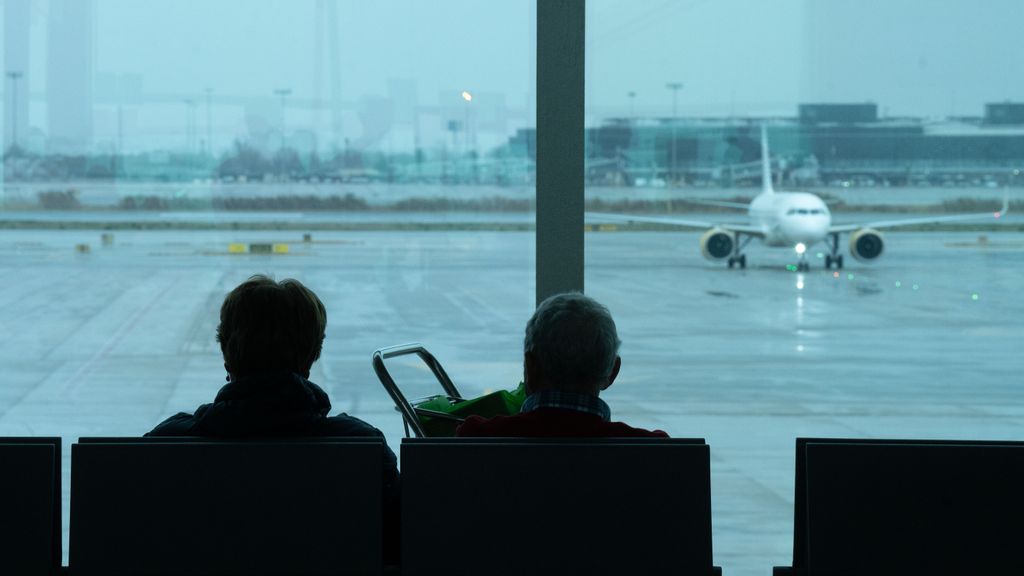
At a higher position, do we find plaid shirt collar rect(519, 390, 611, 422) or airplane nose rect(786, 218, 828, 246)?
airplane nose rect(786, 218, 828, 246)

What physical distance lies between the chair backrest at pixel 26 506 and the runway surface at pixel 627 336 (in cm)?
73

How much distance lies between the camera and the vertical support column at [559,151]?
2557 mm

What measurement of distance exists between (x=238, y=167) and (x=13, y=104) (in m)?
1.29

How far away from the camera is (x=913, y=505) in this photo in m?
1.55

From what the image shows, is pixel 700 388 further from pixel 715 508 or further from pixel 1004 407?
pixel 715 508

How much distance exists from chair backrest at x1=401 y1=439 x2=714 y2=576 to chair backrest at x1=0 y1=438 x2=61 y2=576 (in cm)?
52

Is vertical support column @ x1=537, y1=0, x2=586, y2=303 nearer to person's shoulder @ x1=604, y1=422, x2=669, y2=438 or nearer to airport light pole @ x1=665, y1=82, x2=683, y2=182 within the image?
person's shoulder @ x1=604, y1=422, x2=669, y2=438

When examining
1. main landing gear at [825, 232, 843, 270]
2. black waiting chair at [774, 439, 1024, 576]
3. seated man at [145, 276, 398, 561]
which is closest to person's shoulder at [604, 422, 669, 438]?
black waiting chair at [774, 439, 1024, 576]

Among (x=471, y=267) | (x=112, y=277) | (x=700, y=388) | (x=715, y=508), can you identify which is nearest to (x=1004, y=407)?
(x=700, y=388)

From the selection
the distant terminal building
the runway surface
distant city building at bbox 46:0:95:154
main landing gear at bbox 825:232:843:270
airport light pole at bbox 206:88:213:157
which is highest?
the distant terminal building

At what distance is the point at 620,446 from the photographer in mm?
1522

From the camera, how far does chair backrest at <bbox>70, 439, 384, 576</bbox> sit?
1520 millimetres

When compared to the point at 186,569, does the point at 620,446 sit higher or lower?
higher

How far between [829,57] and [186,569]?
29.3 m
